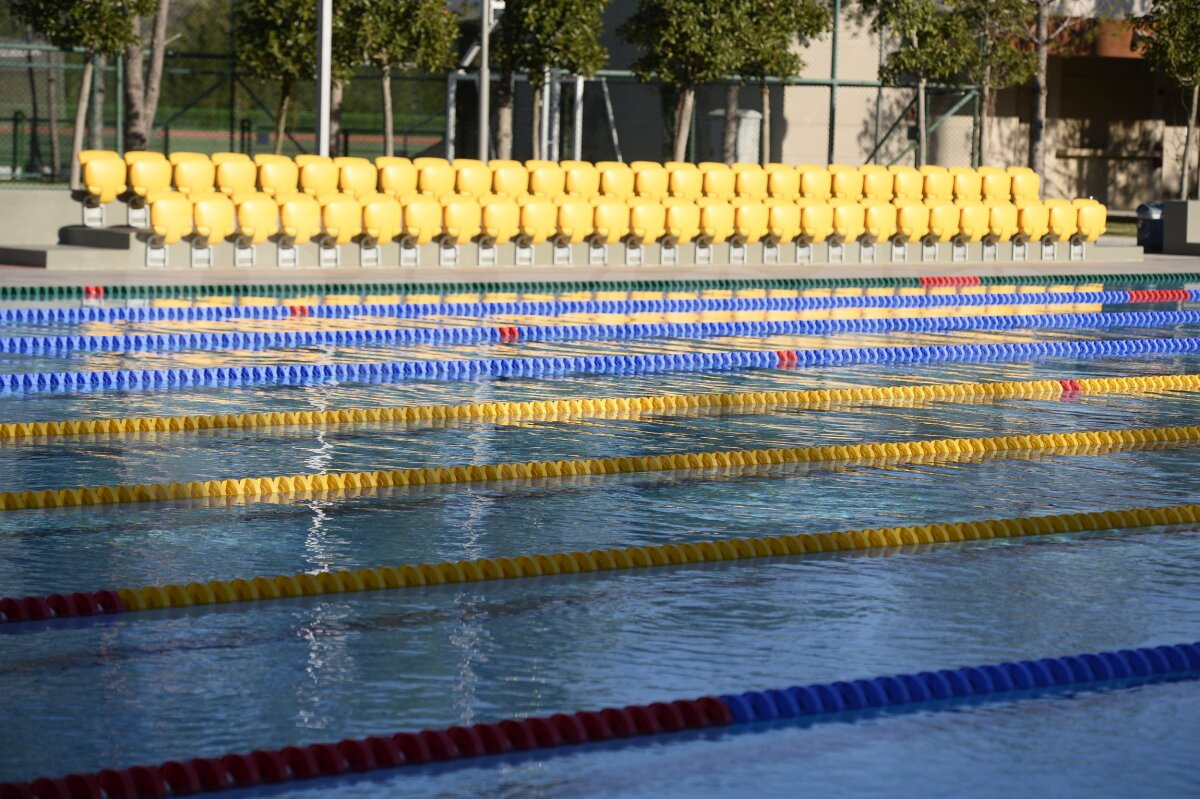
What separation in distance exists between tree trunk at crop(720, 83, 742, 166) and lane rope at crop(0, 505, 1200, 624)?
19697mm

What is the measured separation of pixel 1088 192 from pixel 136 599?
31.3 meters

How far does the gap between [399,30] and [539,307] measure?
25.9 ft

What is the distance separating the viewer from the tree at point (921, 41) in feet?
81.6

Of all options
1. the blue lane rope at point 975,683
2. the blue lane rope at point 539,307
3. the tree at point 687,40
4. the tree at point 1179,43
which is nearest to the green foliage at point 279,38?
the tree at point 687,40

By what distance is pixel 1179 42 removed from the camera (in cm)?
2859

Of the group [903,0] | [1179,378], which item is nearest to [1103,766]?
[1179,378]

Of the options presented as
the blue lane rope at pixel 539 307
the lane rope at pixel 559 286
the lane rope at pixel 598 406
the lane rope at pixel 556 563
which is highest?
the lane rope at pixel 559 286

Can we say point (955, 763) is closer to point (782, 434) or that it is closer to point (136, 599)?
point (136, 599)

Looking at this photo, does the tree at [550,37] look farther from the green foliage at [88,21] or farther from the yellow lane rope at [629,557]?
the yellow lane rope at [629,557]

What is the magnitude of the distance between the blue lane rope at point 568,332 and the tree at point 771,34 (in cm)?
876

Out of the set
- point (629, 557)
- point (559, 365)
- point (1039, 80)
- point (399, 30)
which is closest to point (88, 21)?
point (399, 30)

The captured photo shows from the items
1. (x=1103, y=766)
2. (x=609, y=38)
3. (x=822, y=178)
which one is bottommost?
(x=1103, y=766)

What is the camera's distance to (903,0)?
24.8 m

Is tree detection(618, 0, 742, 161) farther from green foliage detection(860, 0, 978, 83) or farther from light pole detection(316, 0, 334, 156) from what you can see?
light pole detection(316, 0, 334, 156)
